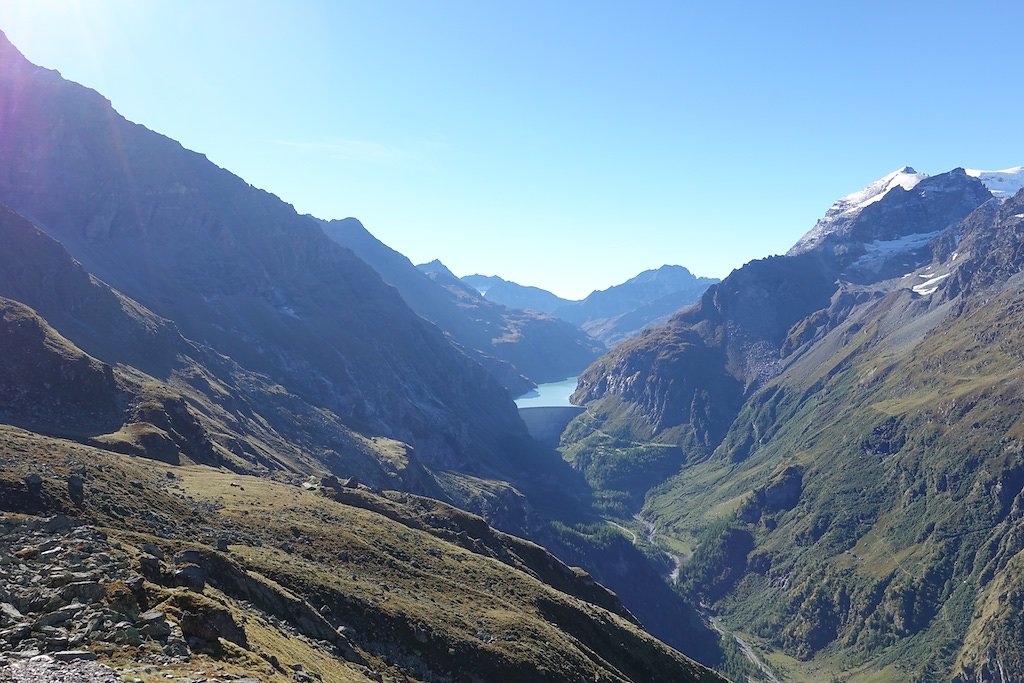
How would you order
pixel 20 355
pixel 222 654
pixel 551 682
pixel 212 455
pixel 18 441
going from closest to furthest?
1. pixel 222 654
2. pixel 551 682
3. pixel 18 441
4. pixel 20 355
5. pixel 212 455

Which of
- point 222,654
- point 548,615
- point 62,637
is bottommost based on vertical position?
point 548,615

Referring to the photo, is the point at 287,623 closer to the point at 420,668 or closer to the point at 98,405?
the point at 420,668

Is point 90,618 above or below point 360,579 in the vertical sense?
above

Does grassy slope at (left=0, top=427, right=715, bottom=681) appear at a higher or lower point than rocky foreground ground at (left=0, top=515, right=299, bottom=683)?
lower

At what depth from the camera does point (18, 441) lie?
300ft

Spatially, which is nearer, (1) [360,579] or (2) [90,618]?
(2) [90,618]

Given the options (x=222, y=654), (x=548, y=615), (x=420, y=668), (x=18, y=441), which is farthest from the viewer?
(x=548, y=615)

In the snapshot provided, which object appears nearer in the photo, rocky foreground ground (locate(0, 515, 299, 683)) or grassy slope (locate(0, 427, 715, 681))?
rocky foreground ground (locate(0, 515, 299, 683))

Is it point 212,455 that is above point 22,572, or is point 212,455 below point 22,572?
below

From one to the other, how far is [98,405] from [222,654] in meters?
132

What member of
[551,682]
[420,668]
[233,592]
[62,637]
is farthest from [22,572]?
[551,682]

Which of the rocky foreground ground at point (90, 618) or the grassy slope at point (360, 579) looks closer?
the rocky foreground ground at point (90, 618)

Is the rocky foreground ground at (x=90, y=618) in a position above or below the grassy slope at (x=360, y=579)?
above

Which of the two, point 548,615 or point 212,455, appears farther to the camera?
point 212,455
